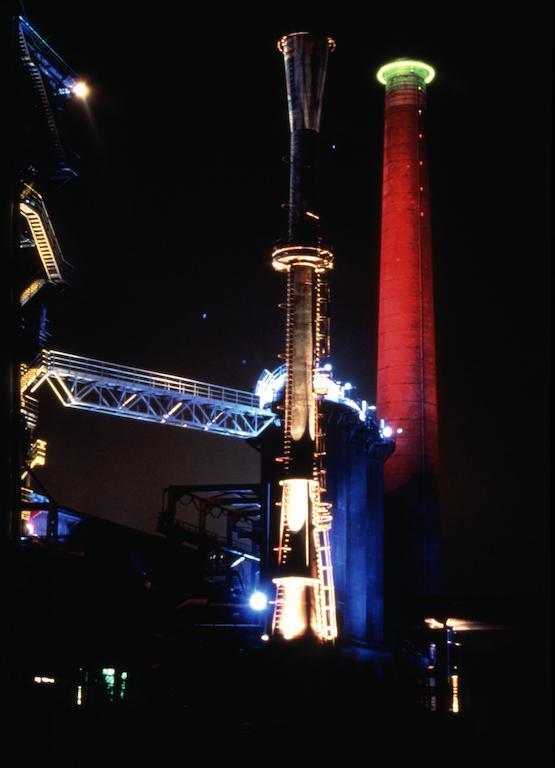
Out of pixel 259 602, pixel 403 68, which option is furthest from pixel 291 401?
pixel 403 68

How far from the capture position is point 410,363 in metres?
56.0

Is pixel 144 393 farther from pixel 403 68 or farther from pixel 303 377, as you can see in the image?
pixel 403 68

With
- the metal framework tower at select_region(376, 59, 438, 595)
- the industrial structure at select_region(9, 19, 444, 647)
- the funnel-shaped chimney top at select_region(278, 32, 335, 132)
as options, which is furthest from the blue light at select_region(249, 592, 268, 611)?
the funnel-shaped chimney top at select_region(278, 32, 335, 132)

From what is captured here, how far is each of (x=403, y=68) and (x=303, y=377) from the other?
30670mm

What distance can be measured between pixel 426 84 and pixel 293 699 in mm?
43326

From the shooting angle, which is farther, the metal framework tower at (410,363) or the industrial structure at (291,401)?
the metal framework tower at (410,363)

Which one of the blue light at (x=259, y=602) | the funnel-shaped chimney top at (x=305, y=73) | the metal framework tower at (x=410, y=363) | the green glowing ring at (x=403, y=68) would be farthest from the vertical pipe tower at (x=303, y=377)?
the green glowing ring at (x=403, y=68)

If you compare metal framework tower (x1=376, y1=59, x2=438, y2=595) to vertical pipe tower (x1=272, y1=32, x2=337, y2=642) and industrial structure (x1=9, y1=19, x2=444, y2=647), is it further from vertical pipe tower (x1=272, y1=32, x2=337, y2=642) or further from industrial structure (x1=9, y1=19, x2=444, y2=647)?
vertical pipe tower (x1=272, y1=32, x2=337, y2=642)

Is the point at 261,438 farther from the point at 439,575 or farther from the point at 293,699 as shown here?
the point at 439,575

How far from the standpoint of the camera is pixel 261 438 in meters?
41.8

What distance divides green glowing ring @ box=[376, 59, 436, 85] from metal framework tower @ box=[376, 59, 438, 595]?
16.5 ft

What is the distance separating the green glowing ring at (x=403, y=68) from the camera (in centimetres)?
5991

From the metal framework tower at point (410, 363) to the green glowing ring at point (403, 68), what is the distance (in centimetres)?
504

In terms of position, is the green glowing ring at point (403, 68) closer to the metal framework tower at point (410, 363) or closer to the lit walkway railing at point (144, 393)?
the metal framework tower at point (410, 363)
